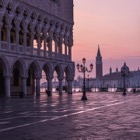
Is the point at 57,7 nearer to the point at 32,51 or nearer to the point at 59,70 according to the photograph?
the point at 59,70

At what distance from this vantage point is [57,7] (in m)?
49.8

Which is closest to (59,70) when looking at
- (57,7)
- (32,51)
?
(57,7)

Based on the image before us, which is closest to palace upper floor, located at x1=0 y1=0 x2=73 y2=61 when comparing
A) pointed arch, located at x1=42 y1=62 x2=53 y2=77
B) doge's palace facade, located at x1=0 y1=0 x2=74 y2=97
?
doge's palace facade, located at x1=0 y1=0 x2=74 y2=97

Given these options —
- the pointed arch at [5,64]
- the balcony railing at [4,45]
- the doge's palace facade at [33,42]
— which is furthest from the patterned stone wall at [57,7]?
the pointed arch at [5,64]

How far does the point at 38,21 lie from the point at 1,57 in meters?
9.53

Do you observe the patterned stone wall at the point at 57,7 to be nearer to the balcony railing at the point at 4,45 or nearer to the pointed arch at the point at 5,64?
the balcony railing at the point at 4,45

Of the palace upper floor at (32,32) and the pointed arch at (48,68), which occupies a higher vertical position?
the palace upper floor at (32,32)

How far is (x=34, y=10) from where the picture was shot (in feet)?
141

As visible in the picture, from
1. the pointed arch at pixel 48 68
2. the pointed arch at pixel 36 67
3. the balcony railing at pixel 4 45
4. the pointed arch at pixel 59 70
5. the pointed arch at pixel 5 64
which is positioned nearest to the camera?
the pointed arch at pixel 5 64

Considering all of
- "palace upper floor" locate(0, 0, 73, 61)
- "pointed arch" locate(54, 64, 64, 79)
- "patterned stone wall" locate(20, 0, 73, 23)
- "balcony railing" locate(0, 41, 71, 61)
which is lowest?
"pointed arch" locate(54, 64, 64, 79)

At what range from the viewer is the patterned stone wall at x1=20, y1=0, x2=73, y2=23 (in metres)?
44.2

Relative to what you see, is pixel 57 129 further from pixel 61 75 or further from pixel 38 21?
pixel 61 75

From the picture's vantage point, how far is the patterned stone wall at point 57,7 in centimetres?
4422

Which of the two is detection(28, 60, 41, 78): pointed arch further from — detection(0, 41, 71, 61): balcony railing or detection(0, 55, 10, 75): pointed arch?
detection(0, 55, 10, 75): pointed arch
